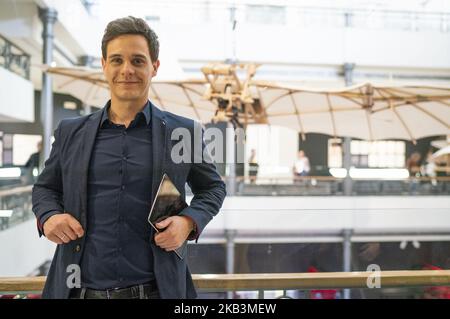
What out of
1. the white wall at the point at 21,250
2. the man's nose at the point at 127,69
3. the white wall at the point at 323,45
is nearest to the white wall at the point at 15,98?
the white wall at the point at 21,250

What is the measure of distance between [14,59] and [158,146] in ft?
4.91

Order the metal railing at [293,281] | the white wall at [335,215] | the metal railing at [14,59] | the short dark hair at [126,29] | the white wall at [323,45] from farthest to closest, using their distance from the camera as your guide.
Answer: the white wall at [335,215]
the white wall at [323,45]
the metal railing at [14,59]
the metal railing at [293,281]
the short dark hair at [126,29]

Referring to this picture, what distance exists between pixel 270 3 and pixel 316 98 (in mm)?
1430

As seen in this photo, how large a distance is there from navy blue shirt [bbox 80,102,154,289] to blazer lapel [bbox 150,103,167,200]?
12 mm

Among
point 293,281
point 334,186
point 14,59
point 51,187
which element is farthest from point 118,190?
point 334,186

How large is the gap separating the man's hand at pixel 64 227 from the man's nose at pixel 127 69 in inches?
11.2

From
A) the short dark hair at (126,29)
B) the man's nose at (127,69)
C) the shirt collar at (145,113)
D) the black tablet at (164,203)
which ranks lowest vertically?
the black tablet at (164,203)

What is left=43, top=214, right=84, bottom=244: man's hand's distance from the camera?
2.54 feet

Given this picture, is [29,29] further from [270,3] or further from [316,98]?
[316,98]

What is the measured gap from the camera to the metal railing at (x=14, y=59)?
1848 millimetres

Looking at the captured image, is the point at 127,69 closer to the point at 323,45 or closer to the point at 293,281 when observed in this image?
the point at 293,281

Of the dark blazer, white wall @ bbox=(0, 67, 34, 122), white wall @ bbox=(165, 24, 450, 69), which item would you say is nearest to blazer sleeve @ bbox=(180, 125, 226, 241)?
the dark blazer

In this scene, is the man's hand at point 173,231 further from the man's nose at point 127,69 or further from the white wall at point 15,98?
the white wall at point 15,98

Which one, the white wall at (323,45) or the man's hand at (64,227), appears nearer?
the man's hand at (64,227)
